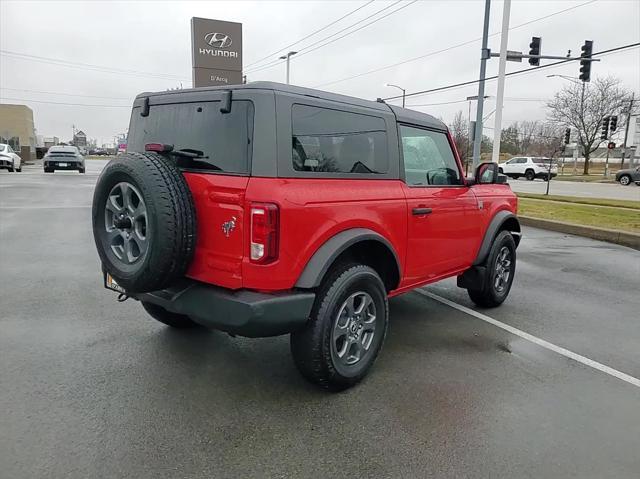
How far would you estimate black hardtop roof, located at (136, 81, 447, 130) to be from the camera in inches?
119

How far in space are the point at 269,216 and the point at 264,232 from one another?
10 cm

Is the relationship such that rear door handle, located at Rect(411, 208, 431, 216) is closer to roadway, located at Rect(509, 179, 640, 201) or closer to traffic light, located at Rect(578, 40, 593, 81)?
traffic light, located at Rect(578, 40, 593, 81)

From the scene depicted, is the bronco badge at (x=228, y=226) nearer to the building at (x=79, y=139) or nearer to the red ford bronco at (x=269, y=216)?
the red ford bronco at (x=269, y=216)

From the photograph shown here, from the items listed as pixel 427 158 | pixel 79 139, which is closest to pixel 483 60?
pixel 427 158

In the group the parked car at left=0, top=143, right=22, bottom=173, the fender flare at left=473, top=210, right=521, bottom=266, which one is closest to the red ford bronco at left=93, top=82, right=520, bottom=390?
the fender flare at left=473, top=210, right=521, bottom=266

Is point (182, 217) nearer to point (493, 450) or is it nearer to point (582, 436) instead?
point (493, 450)

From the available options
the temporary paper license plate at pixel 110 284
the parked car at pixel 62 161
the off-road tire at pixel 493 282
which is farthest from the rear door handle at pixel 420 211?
the parked car at pixel 62 161

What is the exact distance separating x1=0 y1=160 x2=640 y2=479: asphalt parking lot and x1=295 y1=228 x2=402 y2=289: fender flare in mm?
844

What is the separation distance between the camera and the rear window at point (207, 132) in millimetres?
2984

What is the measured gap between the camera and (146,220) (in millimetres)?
2924

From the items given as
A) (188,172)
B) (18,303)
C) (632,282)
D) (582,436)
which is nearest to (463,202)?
(582,436)

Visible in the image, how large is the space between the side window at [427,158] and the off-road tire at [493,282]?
97 centimetres

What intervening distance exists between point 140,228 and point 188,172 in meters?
0.47

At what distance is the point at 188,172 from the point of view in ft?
10.4
